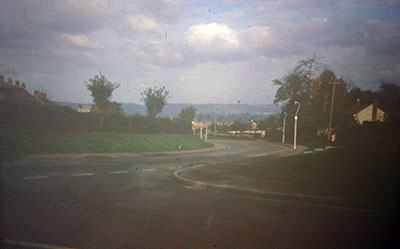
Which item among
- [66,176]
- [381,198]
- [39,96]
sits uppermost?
[39,96]

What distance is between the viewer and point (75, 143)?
68.5ft

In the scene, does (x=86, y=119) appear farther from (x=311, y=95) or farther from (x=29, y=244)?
(x=311, y=95)

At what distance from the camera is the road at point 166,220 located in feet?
15.0

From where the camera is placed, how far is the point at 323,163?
10.9m

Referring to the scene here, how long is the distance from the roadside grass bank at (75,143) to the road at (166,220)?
31.0 ft

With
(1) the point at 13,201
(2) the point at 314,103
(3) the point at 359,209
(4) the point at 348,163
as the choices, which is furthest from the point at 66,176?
(2) the point at 314,103

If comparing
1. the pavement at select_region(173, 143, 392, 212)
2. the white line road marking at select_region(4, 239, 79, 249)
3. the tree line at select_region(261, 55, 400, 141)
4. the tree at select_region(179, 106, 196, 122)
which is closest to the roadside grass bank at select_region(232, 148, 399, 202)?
the pavement at select_region(173, 143, 392, 212)

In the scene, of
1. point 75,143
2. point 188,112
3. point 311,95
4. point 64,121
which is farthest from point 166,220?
point 188,112

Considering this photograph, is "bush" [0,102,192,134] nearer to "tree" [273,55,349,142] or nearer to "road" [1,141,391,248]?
"road" [1,141,391,248]

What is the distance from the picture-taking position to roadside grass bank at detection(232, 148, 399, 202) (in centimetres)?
786

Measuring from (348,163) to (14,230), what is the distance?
10677 mm

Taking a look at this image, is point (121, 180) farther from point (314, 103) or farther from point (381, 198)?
point (314, 103)

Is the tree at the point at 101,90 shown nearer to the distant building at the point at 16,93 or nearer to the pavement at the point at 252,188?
the distant building at the point at 16,93

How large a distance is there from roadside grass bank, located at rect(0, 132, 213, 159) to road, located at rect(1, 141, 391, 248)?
9434mm
